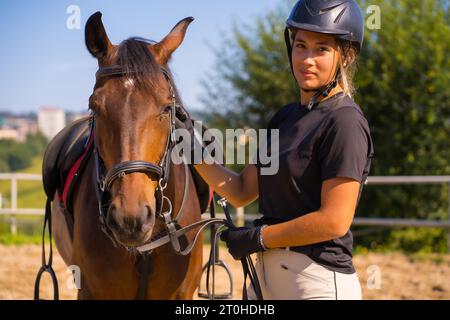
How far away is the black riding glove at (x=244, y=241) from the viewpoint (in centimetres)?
205

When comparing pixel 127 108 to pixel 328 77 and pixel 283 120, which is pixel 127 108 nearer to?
pixel 283 120

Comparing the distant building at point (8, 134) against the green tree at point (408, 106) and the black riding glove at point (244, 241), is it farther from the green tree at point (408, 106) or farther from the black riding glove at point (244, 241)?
the black riding glove at point (244, 241)

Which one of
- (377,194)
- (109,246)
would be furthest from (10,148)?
(109,246)

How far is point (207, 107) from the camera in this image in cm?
1414

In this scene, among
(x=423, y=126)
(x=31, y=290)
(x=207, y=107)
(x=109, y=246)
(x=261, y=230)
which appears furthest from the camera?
(x=207, y=107)

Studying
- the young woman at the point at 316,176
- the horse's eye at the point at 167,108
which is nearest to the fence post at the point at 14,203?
the horse's eye at the point at 167,108

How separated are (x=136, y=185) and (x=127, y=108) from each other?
34cm

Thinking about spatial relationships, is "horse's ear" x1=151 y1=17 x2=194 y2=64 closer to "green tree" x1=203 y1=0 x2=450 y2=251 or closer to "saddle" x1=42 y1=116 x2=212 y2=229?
"saddle" x1=42 y1=116 x2=212 y2=229

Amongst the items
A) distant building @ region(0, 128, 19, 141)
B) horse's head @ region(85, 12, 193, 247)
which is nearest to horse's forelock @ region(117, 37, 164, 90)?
horse's head @ region(85, 12, 193, 247)

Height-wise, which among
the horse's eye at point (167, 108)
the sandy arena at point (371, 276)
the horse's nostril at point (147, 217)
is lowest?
the sandy arena at point (371, 276)

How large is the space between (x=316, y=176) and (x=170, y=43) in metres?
1.16

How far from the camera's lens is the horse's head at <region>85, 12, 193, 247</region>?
2141mm

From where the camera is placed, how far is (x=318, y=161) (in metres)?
Result: 2.00

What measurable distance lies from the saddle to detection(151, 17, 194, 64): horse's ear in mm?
720
